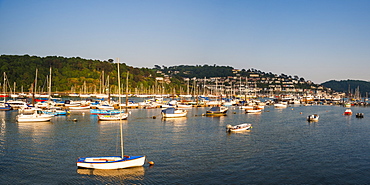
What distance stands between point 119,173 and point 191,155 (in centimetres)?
1025

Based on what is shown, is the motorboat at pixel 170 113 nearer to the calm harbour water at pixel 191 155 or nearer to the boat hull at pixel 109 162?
the calm harbour water at pixel 191 155

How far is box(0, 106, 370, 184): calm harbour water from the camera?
95.4 ft

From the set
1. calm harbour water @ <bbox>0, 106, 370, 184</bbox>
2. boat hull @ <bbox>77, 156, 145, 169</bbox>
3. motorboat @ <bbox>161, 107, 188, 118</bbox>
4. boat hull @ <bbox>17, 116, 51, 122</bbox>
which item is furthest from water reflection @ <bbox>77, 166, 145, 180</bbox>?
motorboat @ <bbox>161, 107, 188, 118</bbox>

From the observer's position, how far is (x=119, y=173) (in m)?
29.6

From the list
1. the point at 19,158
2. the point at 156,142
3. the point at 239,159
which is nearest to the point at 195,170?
the point at 239,159

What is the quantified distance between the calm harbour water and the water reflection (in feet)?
0.29

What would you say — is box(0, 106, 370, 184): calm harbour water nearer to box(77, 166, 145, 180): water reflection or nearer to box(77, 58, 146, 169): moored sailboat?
box(77, 166, 145, 180): water reflection

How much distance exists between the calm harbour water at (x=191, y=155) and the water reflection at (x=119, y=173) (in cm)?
9

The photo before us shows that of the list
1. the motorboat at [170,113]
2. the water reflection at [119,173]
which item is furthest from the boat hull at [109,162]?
the motorboat at [170,113]

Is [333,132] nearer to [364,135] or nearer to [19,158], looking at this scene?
[364,135]

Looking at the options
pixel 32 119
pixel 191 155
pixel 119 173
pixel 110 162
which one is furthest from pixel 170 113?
pixel 119 173

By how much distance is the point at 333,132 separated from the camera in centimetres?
5853

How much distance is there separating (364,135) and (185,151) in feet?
113

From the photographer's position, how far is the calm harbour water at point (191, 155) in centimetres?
2908
